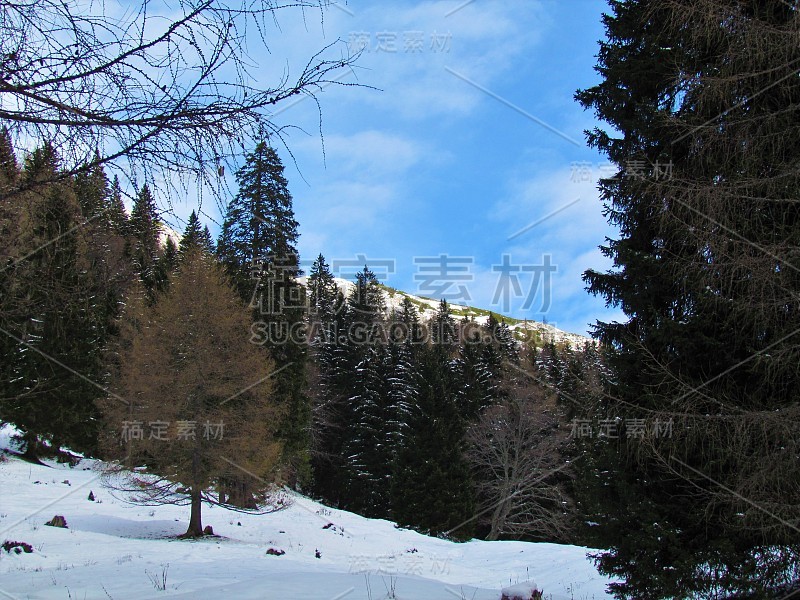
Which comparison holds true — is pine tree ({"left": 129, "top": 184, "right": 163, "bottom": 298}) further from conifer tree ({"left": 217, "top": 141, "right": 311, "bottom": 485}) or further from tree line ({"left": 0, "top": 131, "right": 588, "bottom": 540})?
conifer tree ({"left": 217, "top": 141, "right": 311, "bottom": 485})

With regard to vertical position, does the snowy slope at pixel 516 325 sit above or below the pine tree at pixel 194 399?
above

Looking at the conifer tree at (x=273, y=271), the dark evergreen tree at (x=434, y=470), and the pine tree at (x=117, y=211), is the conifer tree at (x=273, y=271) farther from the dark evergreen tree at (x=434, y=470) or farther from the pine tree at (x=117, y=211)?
the pine tree at (x=117, y=211)

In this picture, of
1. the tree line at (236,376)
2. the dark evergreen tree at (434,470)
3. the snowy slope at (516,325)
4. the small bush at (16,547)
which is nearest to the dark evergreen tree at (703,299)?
the tree line at (236,376)

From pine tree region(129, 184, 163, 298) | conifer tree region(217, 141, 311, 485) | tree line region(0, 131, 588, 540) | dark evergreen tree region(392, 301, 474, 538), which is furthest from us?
dark evergreen tree region(392, 301, 474, 538)

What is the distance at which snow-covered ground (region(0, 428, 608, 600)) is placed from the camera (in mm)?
6789

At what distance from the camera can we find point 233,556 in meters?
11.9

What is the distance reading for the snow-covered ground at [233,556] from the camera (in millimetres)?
6789

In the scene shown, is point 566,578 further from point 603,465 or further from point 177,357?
point 177,357

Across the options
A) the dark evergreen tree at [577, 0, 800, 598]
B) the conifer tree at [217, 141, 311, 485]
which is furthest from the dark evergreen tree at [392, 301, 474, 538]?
the dark evergreen tree at [577, 0, 800, 598]

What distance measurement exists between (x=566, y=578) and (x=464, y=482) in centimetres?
1484

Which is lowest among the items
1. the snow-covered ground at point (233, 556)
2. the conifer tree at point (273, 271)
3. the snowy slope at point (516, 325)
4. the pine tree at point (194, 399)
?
the snow-covered ground at point (233, 556)

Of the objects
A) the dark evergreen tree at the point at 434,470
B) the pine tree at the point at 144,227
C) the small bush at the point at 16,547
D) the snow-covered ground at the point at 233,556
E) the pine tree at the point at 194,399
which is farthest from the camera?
the dark evergreen tree at the point at 434,470

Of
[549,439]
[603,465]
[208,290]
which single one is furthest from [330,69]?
[549,439]

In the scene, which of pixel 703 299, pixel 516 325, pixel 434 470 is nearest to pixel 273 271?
pixel 434 470
